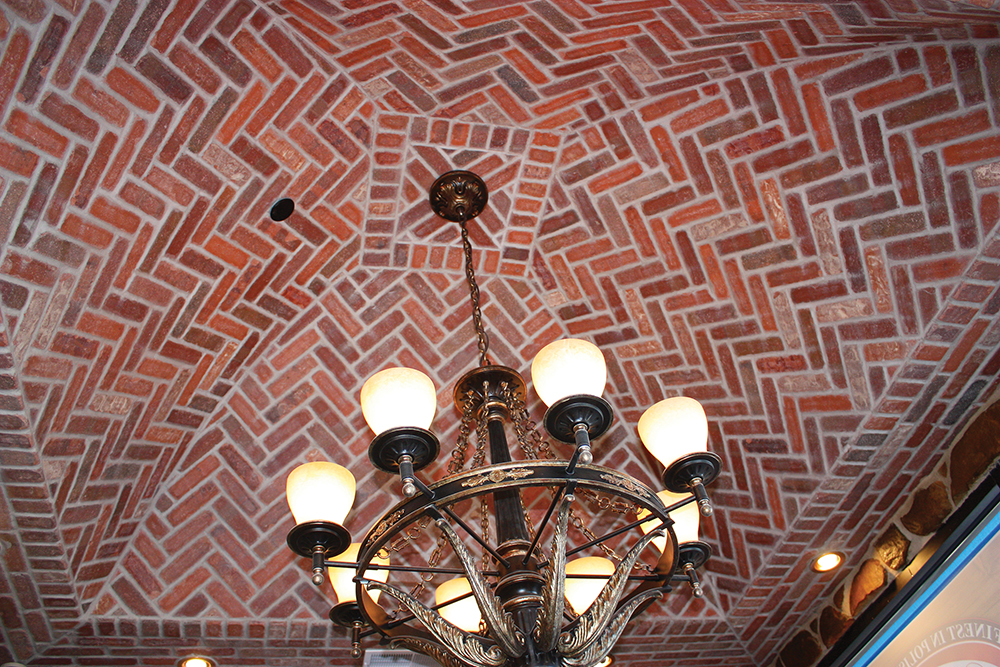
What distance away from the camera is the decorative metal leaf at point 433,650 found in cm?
160

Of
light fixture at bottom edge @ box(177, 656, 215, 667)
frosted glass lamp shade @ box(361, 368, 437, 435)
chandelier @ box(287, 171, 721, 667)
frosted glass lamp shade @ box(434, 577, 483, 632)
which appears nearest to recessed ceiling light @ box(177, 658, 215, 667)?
light fixture at bottom edge @ box(177, 656, 215, 667)

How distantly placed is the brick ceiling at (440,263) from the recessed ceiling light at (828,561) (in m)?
0.07

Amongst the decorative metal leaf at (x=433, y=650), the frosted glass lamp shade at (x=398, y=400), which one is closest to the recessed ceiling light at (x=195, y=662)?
the decorative metal leaf at (x=433, y=650)

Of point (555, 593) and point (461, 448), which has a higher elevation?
point (461, 448)

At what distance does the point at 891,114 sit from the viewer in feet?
7.40

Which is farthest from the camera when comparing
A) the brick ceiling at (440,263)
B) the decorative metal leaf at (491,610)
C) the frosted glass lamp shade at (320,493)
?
the brick ceiling at (440,263)

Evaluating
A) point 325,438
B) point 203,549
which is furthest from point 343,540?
point 203,549

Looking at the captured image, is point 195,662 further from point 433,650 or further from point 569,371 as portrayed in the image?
point 569,371

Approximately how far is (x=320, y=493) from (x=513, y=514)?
501 millimetres

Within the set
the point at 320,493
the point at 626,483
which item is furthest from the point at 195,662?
the point at 626,483

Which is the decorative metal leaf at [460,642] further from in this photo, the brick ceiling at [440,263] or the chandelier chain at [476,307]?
the brick ceiling at [440,263]

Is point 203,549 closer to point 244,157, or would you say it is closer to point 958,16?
point 244,157

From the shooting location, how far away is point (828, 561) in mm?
3123

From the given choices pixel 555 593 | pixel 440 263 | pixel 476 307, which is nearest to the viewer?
pixel 555 593
